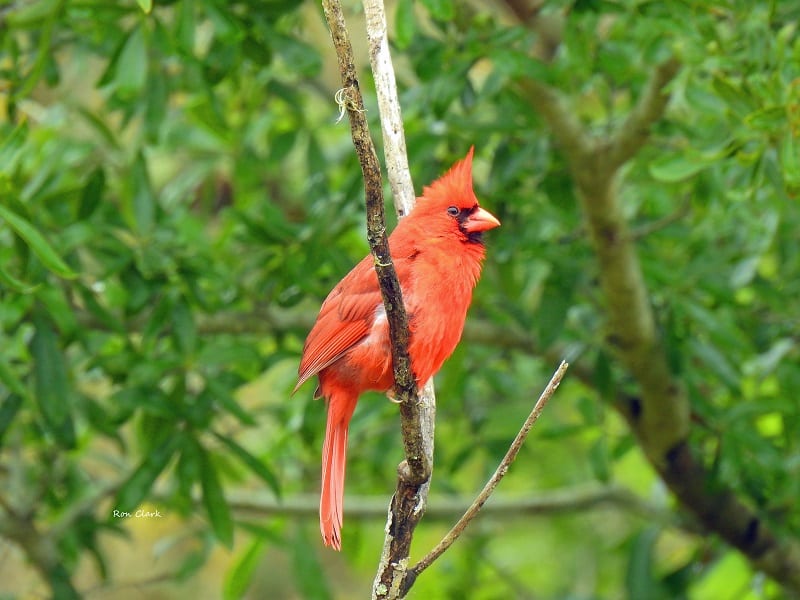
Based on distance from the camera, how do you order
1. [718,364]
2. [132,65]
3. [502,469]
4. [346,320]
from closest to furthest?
[502,469]
[346,320]
[132,65]
[718,364]

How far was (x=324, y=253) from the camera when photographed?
412cm

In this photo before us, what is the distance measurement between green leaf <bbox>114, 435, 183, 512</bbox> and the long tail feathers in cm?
87

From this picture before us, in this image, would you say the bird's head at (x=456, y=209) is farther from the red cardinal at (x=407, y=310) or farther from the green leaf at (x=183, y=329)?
the green leaf at (x=183, y=329)

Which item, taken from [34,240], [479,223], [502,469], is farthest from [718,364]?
[34,240]

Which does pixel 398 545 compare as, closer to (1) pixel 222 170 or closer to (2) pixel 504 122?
(2) pixel 504 122

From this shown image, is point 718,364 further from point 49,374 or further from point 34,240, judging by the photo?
point 34,240

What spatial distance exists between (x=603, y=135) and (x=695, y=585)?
2.38 meters

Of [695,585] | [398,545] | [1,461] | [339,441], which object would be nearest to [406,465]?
[398,545]

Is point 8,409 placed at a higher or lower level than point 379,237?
lower

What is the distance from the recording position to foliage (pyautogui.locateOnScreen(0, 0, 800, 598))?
3.66m

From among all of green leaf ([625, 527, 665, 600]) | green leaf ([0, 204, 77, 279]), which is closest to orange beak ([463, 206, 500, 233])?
green leaf ([0, 204, 77, 279])

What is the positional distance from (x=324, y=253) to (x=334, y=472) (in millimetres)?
1054

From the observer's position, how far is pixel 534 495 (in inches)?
225

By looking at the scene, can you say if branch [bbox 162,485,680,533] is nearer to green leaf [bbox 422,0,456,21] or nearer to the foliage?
the foliage
